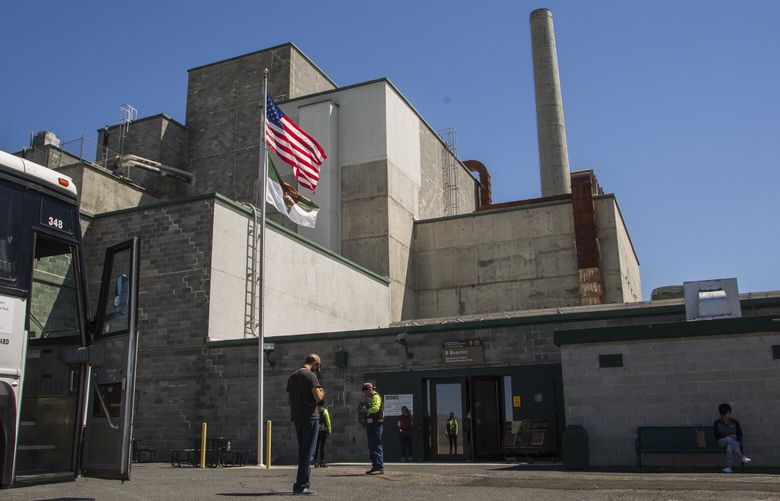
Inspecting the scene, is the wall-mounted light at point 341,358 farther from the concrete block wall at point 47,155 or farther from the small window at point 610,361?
the concrete block wall at point 47,155

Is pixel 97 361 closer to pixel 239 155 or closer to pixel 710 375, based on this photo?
pixel 710 375

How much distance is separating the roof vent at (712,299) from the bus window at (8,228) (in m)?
15.0

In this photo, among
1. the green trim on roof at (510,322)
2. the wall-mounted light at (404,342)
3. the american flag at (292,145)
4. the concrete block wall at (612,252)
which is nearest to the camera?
the green trim on roof at (510,322)

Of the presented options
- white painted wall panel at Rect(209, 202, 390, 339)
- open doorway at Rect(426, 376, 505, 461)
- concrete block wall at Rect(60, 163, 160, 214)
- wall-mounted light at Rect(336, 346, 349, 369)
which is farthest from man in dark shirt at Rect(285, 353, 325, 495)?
concrete block wall at Rect(60, 163, 160, 214)

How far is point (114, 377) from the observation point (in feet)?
25.6

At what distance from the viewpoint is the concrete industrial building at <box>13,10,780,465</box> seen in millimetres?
17184

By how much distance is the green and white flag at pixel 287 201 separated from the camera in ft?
67.9

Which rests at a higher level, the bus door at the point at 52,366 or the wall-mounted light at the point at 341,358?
the wall-mounted light at the point at 341,358

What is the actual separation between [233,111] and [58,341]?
32.6 metres

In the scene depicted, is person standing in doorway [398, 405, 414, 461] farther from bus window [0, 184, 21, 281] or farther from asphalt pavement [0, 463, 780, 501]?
bus window [0, 184, 21, 281]

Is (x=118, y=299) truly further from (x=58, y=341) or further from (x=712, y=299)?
(x=712, y=299)

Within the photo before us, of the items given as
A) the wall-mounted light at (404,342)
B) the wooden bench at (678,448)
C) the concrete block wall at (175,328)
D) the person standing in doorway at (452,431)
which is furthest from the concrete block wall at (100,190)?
the wooden bench at (678,448)

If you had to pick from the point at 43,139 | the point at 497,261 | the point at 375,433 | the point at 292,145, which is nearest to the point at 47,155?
the point at 43,139

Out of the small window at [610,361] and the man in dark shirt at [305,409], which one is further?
the small window at [610,361]
